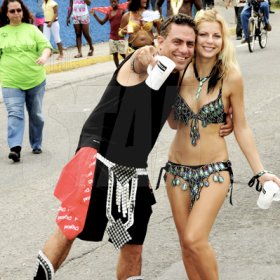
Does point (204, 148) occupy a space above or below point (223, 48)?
below

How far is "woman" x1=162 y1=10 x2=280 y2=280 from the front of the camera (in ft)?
15.2

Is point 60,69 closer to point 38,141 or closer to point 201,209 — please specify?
point 38,141

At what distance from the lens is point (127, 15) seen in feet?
40.9

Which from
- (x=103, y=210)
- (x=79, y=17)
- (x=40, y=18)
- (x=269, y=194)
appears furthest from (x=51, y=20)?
(x=269, y=194)

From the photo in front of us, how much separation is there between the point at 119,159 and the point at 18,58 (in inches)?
192

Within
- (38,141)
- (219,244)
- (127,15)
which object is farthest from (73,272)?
(127,15)

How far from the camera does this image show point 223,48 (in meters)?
4.69

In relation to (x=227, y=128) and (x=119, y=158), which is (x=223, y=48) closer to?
(x=227, y=128)

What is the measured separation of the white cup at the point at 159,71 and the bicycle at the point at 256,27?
14568 mm

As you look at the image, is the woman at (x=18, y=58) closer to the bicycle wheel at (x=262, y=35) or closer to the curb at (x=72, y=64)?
the curb at (x=72, y=64)

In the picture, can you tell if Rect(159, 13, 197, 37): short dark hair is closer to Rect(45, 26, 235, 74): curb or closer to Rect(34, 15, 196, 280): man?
Rect(34, 15, 196, 280): man

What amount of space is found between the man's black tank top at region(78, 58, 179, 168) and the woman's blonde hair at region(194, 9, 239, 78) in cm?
29

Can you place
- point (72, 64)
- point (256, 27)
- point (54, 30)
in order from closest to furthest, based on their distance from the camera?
point (72, 64)
point (54, 30)
point (256, 27)

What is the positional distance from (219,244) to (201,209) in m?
1.63
